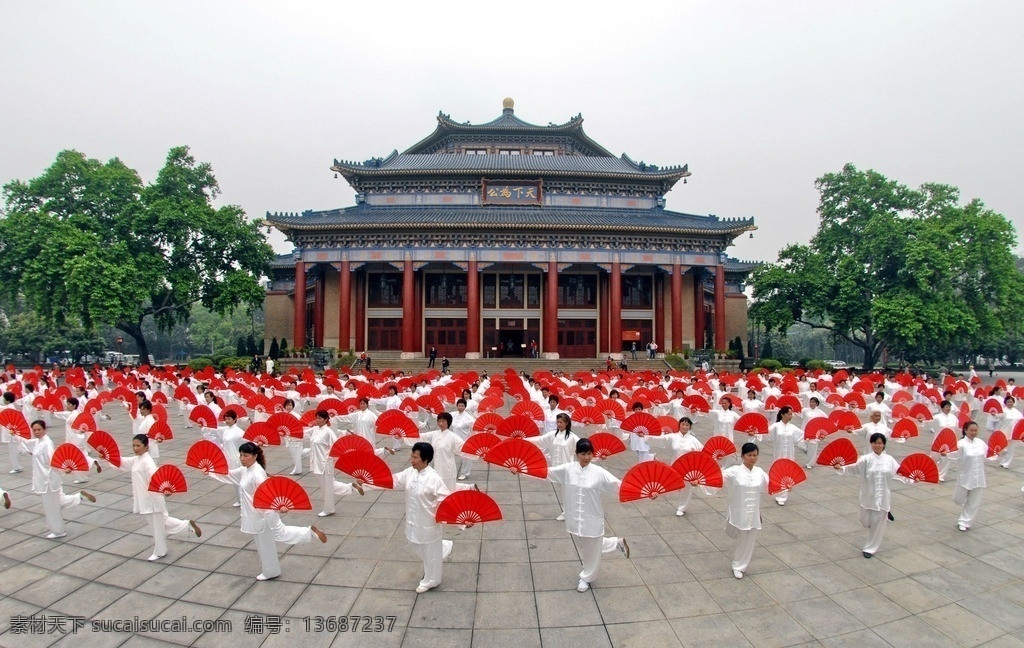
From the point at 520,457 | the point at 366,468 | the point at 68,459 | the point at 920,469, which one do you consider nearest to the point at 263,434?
the point at 68,459

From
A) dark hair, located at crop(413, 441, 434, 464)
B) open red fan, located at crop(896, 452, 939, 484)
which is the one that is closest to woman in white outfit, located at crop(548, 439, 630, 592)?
dark hair, located at crop(413, 441, 434, 464)

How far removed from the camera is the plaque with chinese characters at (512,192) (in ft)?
103

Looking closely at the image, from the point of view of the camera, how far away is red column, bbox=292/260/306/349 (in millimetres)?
27969

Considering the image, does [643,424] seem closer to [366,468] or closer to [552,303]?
[366,468]

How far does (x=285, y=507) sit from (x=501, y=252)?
1002 inches

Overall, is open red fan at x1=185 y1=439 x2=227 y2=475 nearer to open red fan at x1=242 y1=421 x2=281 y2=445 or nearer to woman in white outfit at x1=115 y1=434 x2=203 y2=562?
woman in white outfit at x1=115 y1=434 x2=203 y2=562

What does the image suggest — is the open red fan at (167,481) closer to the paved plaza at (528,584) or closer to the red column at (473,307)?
→ the paved plaza at (528,584)

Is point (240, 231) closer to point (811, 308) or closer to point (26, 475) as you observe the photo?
point (26, 475)

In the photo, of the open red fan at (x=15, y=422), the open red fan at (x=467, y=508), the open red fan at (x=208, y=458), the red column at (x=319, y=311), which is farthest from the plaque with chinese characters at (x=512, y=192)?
the open red fan at (x=467, y=508)

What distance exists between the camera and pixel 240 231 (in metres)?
28.3

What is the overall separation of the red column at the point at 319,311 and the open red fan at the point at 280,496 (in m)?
28.1

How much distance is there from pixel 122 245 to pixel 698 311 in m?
33.9

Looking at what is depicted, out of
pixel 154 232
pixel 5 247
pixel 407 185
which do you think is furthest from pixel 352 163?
pixel 5 247

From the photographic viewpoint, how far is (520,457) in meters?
4.89
